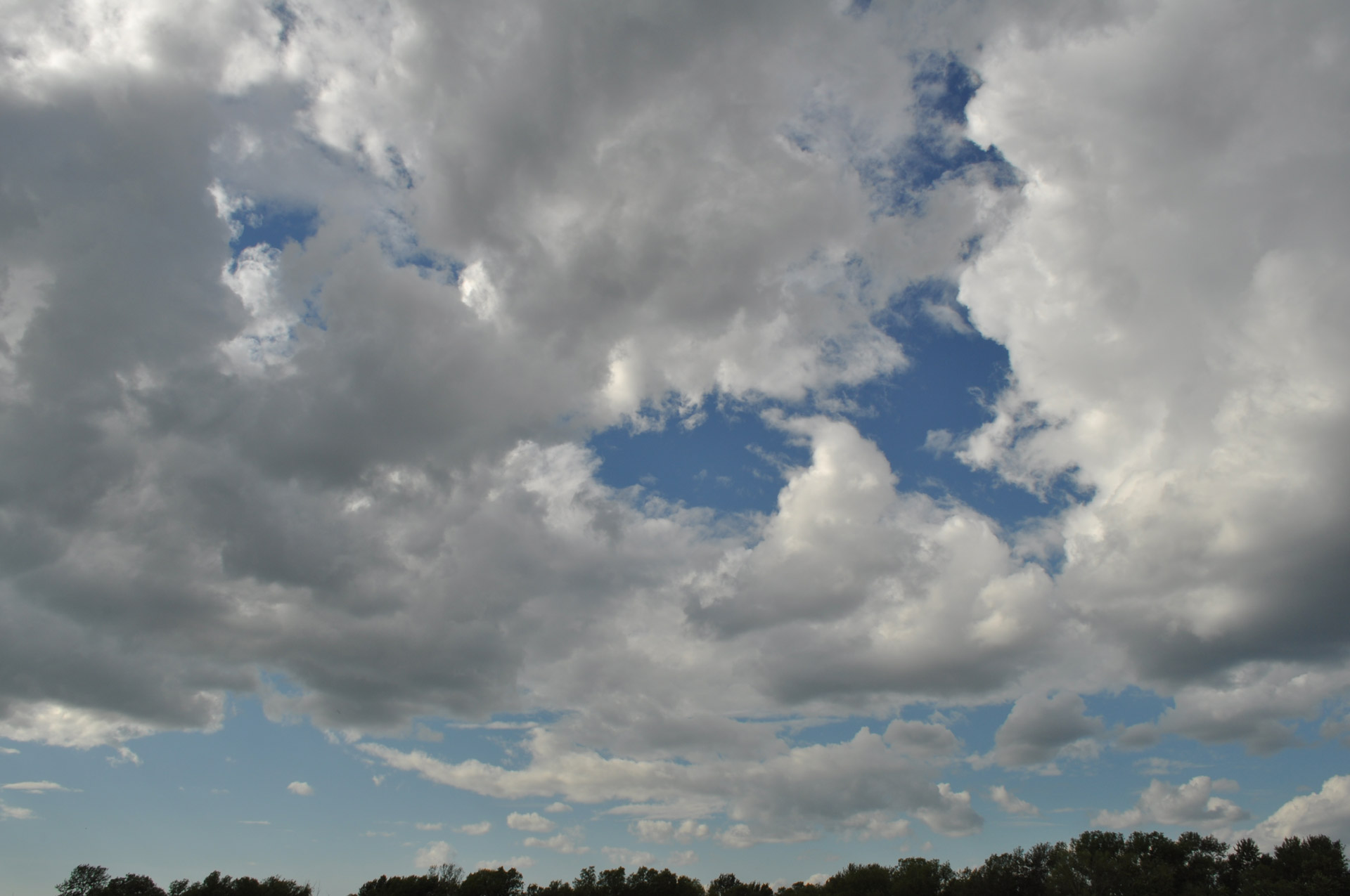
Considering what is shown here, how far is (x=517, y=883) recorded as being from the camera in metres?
181

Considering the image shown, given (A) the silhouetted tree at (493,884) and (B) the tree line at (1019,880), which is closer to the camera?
(B) the tree line at (1019,880)

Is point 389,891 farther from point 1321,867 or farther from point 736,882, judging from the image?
point 1321,867

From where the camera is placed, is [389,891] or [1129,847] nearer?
[1129,847]

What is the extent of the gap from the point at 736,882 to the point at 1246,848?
10867cm

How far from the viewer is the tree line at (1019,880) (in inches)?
4481

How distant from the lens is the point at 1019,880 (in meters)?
134

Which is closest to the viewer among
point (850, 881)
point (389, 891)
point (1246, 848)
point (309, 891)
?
point (1246, 848)

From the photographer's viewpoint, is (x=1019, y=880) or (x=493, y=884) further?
(x=493, y=884)

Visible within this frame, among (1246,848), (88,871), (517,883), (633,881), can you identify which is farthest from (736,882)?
(88,871)

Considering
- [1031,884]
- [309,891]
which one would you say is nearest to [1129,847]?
[1031,884]

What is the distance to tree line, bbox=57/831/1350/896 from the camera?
373 feet

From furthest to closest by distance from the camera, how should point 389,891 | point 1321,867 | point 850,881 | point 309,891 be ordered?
point 309,891, point 389,891, point 850,881, point 1321,867

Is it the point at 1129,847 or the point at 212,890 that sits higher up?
the point at 1129,847

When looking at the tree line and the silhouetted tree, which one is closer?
the tree line
